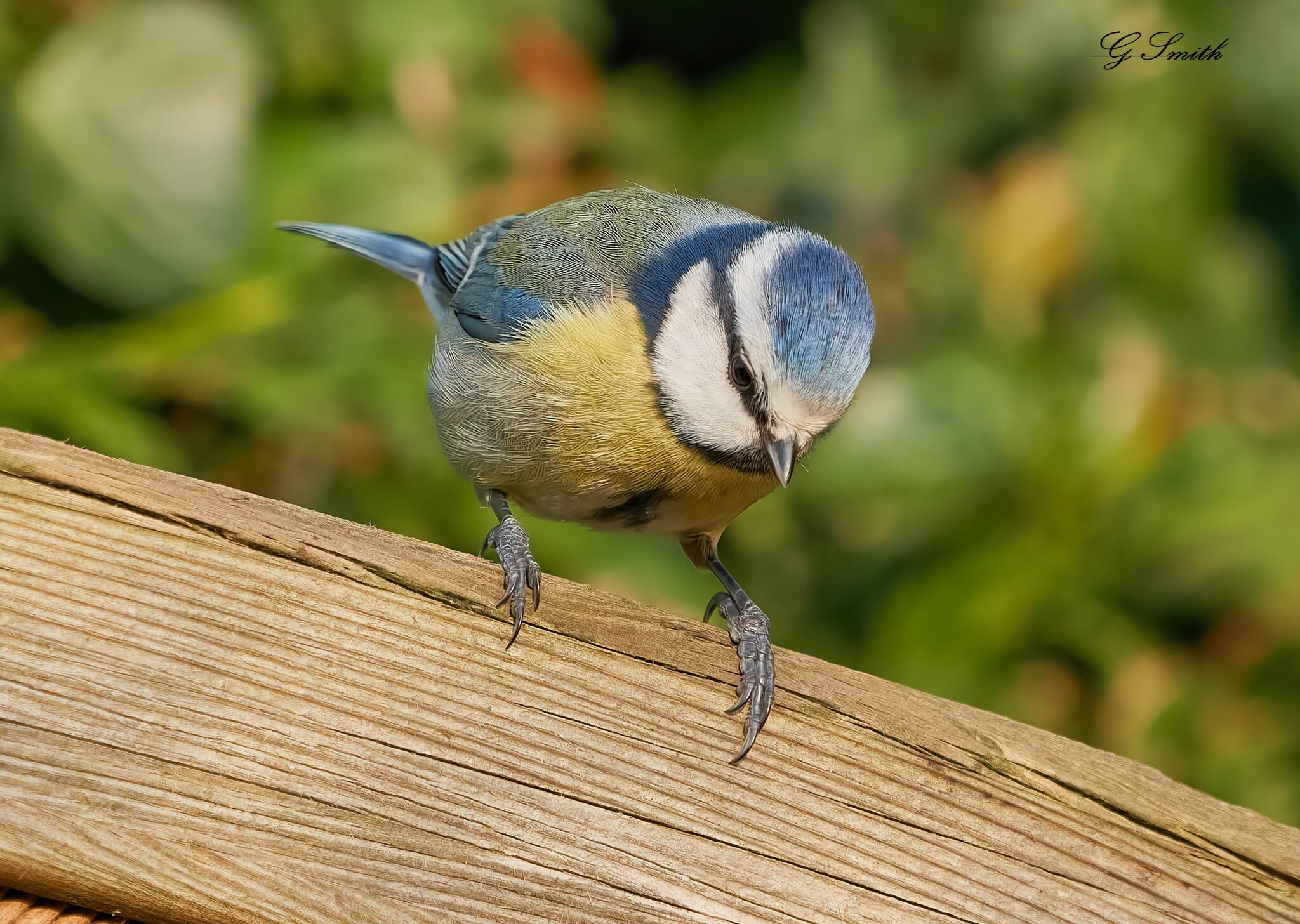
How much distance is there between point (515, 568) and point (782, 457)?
0.45 m

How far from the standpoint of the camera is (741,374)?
6.17 feet

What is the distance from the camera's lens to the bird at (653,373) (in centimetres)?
182

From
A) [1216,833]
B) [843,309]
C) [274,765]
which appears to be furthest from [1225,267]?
[274,765]

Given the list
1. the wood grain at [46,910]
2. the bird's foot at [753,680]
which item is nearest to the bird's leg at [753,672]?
the bird's foot at [753,680]


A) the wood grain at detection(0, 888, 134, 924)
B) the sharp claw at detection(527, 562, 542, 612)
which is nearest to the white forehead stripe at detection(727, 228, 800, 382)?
the sharp claw at detection(527, 562, 542, 612)

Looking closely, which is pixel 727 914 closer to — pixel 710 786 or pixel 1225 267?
pixel 710 786

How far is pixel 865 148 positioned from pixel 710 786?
87.7 inches

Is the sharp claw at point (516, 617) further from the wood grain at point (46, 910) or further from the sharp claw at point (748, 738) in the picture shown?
the wood grain at point (46, 910)

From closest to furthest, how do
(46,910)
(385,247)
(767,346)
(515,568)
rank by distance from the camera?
(46,910), (515,568), (767,346), (385,247)

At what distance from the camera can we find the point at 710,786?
1.37m

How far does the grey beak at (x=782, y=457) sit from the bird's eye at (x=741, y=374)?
0.10 m
